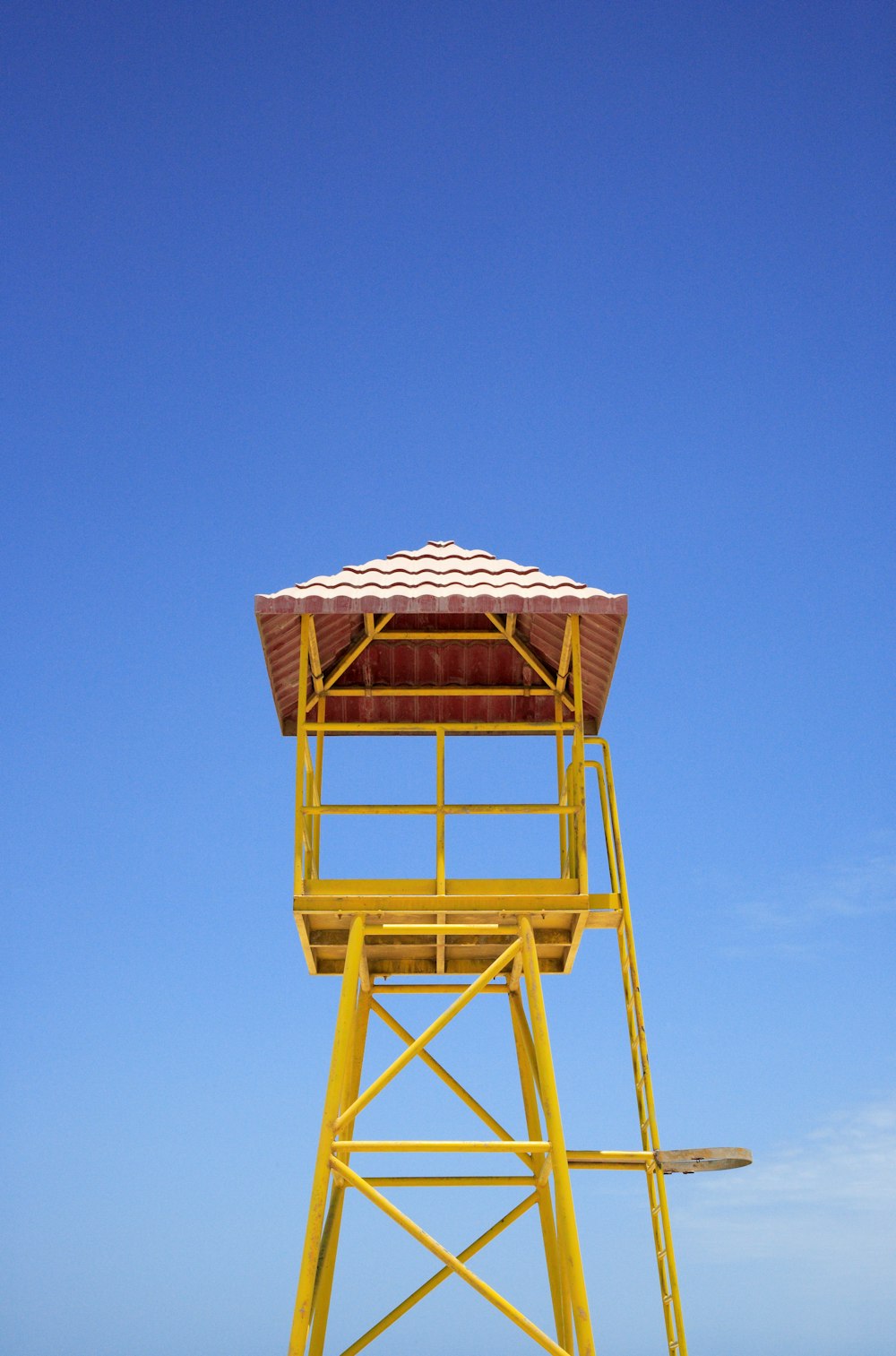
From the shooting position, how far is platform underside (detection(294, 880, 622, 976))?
16.2 meters

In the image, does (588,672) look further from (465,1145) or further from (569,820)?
(465,1145)

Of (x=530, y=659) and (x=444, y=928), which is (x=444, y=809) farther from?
(x=530, y=659)

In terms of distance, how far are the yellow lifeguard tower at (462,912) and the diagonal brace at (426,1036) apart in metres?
0.02

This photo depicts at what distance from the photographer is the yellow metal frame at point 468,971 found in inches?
598

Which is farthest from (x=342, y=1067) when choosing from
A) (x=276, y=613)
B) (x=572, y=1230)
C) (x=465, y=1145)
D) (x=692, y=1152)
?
(x=276, y=613)

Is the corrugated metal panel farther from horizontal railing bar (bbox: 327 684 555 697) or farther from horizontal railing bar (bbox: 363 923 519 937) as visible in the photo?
horizontal railing bar (bbox: 363 923 519 937)

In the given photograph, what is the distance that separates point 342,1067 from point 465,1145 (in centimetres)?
148

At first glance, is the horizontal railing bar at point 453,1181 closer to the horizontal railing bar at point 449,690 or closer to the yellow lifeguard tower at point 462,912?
the yellow lifeguard tower at point 462,912

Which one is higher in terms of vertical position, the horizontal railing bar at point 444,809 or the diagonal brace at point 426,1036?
the horizontal railing bar at point 444,809

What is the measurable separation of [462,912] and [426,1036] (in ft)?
4.45

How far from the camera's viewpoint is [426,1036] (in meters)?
15.9

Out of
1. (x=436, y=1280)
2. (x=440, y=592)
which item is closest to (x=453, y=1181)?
(x=436, y=1280)

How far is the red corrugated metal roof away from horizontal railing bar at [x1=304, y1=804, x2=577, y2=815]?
7.08 feet

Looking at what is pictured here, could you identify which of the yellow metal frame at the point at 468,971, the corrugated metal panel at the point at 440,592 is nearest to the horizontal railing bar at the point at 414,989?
the yellow metal frame at the point at 468,971
